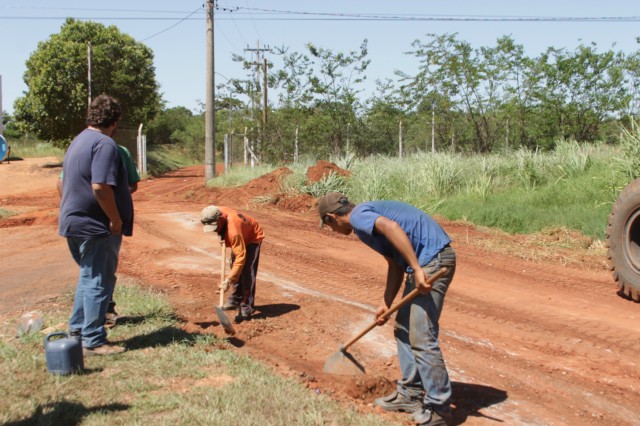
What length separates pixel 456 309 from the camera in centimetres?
695

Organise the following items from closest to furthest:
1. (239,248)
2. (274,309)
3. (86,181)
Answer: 1. (86,181)
2. (239,248)
3. (274,309)

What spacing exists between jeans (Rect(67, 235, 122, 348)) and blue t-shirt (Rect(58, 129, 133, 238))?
10 cm

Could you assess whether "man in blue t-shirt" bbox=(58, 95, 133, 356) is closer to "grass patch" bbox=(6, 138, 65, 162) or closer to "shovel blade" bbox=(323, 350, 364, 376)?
"shovel blade" bbox=(323, 350, 364, 376)

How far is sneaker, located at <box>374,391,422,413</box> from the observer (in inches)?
171

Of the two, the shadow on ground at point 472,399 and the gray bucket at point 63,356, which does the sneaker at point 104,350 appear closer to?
the gray bucket at point 63,356

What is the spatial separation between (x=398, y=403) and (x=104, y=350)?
2.31m

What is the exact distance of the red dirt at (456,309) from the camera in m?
4.74

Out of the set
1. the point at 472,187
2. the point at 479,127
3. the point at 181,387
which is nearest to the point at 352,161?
the point at 472,187

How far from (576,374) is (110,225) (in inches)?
154

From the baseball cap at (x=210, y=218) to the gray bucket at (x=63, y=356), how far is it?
172 centimetres

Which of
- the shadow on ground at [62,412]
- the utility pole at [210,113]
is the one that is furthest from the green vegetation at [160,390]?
the utility pole at [210,113]

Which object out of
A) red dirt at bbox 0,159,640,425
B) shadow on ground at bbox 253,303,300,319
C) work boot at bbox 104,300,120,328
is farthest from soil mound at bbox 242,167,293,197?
work boot at bbox 104,300,120,328

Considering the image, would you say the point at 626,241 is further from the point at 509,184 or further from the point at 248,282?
the point at 509,184

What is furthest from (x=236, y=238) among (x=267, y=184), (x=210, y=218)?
(x=267, y=184)
